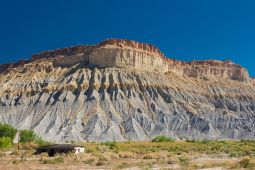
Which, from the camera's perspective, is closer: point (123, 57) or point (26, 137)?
point (26, 137)

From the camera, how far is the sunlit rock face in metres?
98.6

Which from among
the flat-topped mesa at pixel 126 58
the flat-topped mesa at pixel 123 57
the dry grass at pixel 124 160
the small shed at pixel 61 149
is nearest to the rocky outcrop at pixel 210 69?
the flat-topped mesa at pixel 126 58

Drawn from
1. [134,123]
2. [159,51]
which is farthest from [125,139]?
[159,51]

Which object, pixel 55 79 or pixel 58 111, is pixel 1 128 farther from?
pixel 55 79

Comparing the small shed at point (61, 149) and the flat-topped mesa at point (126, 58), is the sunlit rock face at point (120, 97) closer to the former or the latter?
the flat-topped mesa at point (126, 58)

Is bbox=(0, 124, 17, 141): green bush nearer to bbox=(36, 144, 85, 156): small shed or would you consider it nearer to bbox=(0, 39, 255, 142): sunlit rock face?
bbox=(0, 39, 255, 142): sunlit rock face

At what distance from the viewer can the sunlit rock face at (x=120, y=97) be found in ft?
324

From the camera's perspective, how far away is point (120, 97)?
108 m

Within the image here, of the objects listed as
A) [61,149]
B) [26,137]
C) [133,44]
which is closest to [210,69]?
[133,44]

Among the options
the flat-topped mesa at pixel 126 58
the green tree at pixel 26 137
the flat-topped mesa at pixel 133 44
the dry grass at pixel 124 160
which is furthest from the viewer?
the flat-topped mesa at pixel 133 44

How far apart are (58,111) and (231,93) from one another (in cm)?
4880

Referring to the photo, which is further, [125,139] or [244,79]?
[244,79]

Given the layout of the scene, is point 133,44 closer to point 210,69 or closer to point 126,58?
point 126,58

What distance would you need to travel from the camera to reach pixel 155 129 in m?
99.2
